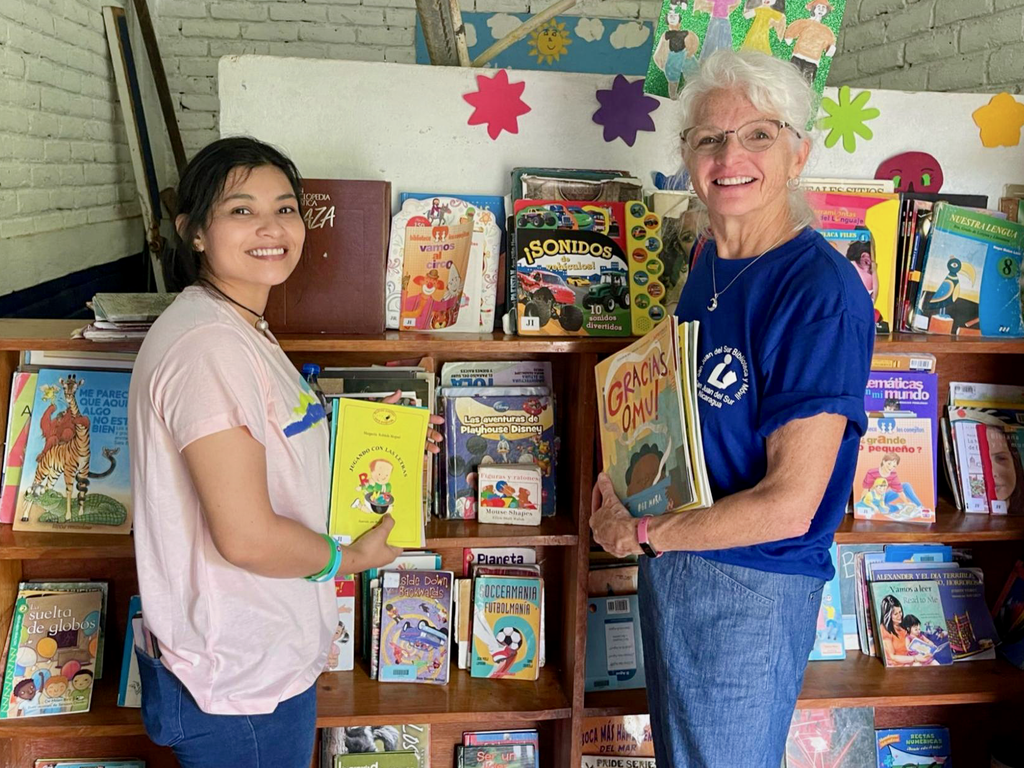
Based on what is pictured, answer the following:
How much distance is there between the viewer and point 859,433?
1420mm

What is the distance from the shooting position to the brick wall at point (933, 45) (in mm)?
2615

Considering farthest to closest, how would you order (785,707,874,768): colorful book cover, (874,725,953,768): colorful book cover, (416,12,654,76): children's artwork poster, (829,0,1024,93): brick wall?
(416,12,654,76): children's artwork poster
(829,0,1024,93): brick wall
(874,725,953,768): colorful book cover
(785,707,874,768): colorful book cover

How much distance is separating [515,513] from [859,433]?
0.94m

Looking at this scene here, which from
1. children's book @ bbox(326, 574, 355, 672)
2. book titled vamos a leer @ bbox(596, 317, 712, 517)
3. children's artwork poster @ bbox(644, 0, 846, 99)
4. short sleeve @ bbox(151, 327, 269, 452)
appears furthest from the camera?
children's book @ bbox(326, 574, 355, 672)

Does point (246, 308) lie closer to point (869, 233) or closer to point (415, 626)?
point (415, 626)

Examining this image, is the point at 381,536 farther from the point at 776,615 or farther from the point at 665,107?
the point at 665,107

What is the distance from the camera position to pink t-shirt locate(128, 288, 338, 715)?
50.9 inches

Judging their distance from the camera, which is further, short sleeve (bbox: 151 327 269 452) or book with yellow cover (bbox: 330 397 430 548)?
book with yellow cover (bbox: 330 397 430 548)

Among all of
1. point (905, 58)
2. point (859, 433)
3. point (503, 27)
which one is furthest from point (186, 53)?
point (859, 433)

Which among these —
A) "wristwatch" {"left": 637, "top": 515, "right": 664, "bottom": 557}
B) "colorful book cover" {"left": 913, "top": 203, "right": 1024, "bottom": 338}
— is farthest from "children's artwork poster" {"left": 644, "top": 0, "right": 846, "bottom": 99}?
"wristwatch" {"left": 637, "top": 515, "right": 664, "bottom": 557}

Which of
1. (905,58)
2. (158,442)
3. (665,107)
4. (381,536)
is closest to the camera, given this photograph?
(158,442)

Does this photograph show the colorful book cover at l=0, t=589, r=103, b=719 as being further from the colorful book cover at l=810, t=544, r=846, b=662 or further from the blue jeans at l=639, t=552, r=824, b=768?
the colorful book cover at l=810, t=544, r=846, b=662

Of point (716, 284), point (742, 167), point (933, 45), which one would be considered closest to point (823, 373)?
point (716, 284)

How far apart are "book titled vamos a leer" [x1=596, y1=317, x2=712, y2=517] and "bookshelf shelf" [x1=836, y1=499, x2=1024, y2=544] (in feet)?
2.34
